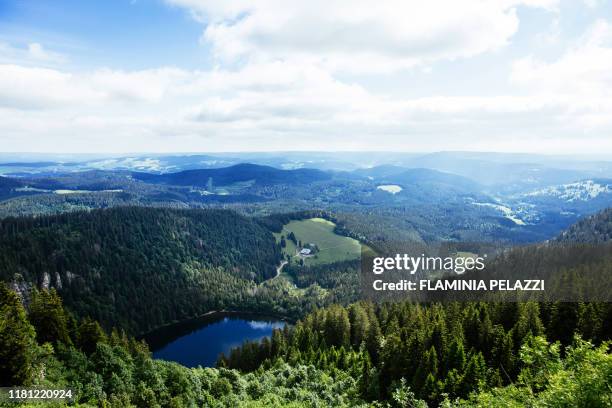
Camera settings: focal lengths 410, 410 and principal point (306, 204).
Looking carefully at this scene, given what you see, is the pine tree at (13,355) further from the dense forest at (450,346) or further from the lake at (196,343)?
the lake at (196,343)

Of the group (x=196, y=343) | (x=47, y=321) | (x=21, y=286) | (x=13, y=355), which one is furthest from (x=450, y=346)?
(x=21, y=286)

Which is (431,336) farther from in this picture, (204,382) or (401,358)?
(204,382)

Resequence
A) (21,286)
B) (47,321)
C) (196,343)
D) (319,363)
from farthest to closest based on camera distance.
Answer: (21,286) → (196,343) → (319,363) → (47,321)

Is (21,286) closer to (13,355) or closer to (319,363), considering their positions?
(319,363)

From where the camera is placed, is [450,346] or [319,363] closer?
[450,346]

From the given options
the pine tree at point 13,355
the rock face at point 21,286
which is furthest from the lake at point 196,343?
the pine tree at point 13,355

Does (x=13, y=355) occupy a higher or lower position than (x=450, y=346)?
higher

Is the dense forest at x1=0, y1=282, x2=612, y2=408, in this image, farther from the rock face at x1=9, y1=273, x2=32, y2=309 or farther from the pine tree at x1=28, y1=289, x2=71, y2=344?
the rock face at x1=9, y1=273, x2=32, y2=309

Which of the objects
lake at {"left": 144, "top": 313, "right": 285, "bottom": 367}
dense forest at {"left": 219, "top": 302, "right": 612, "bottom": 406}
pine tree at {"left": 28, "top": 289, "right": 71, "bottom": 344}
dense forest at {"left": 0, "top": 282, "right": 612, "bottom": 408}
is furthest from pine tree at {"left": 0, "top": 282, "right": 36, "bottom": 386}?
lake at {"left": 144, "top": 313, "right": 285, "bottom": 367}
